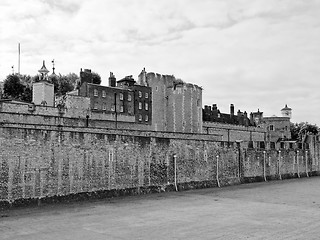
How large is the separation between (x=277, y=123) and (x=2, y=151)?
229 feet

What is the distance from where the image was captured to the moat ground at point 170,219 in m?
12.8

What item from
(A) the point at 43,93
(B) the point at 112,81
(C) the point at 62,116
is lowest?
(C) the point at 62,116

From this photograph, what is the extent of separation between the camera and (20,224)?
14.7 m

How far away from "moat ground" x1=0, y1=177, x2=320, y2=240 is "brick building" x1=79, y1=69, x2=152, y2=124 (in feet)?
102

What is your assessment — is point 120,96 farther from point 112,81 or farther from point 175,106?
point 175,106

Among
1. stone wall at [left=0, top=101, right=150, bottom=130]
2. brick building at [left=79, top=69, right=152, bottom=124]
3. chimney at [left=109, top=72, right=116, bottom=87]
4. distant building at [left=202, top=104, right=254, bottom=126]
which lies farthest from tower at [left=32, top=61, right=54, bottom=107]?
distant building at [left=202, top=104, right=254, bottom=126]

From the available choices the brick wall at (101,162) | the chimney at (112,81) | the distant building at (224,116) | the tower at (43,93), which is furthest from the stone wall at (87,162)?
the distant building at (224,116)

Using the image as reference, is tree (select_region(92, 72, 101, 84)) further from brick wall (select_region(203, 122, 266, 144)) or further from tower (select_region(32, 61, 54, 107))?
tower (select_region(32, 61, 54, 107))

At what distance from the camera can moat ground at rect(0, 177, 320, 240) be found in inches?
504

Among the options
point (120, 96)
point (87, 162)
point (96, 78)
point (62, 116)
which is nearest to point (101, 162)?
point (87, 162)

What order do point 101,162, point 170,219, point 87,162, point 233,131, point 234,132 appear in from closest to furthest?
point 170,219 < point 87,162 < point 101,162 < point 233,131 < point 234,132

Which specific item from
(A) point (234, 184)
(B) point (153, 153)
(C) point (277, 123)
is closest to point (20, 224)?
(B) point (153, 153)

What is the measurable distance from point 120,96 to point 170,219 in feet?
136

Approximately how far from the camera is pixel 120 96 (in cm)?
5609
